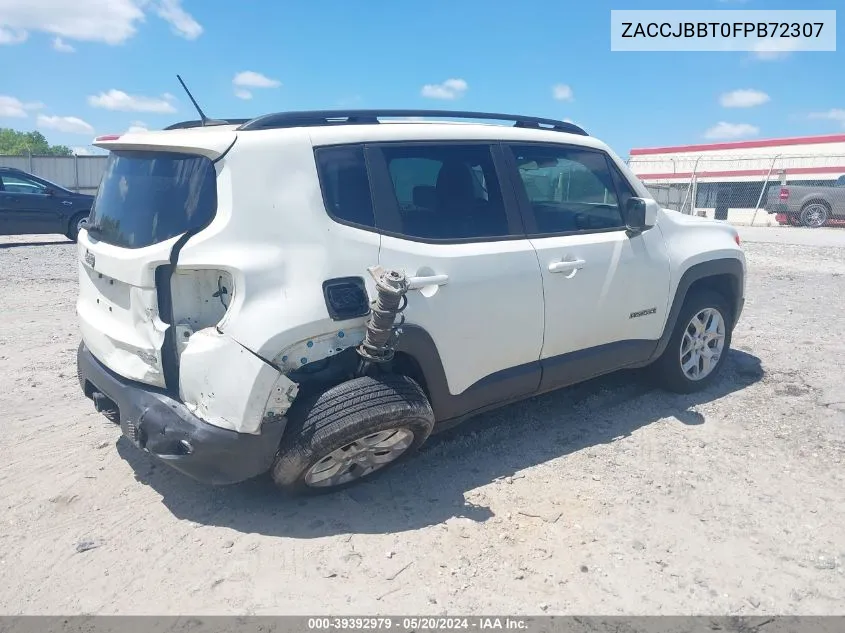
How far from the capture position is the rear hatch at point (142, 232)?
9.91 ft

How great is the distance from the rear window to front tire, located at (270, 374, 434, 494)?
39.6 inches

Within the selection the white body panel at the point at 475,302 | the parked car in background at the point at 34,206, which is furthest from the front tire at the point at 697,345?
the parked car in background at the point at 34,206

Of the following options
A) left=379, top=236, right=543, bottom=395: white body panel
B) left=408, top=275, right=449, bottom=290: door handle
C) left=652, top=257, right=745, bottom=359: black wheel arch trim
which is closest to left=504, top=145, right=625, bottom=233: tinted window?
left=379, top=236, right=543, bottom=395: white body panel

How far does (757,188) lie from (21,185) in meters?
23.8

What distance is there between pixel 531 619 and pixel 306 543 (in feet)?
3.56

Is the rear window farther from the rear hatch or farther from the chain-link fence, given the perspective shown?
the chain-link fence

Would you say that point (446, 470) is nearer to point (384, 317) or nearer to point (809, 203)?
point (384, 317)

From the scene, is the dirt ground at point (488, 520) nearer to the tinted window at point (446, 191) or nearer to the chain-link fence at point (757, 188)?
the tinted window at point (446, 191)

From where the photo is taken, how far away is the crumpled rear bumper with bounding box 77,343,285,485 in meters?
2.96

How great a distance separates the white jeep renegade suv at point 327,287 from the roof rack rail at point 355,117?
0.01 metres

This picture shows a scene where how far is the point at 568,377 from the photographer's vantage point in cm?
413

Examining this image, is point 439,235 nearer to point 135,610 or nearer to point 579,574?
point 579,574

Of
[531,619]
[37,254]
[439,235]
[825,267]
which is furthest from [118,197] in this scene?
[825,267]

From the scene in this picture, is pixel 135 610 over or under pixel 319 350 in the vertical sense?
under
